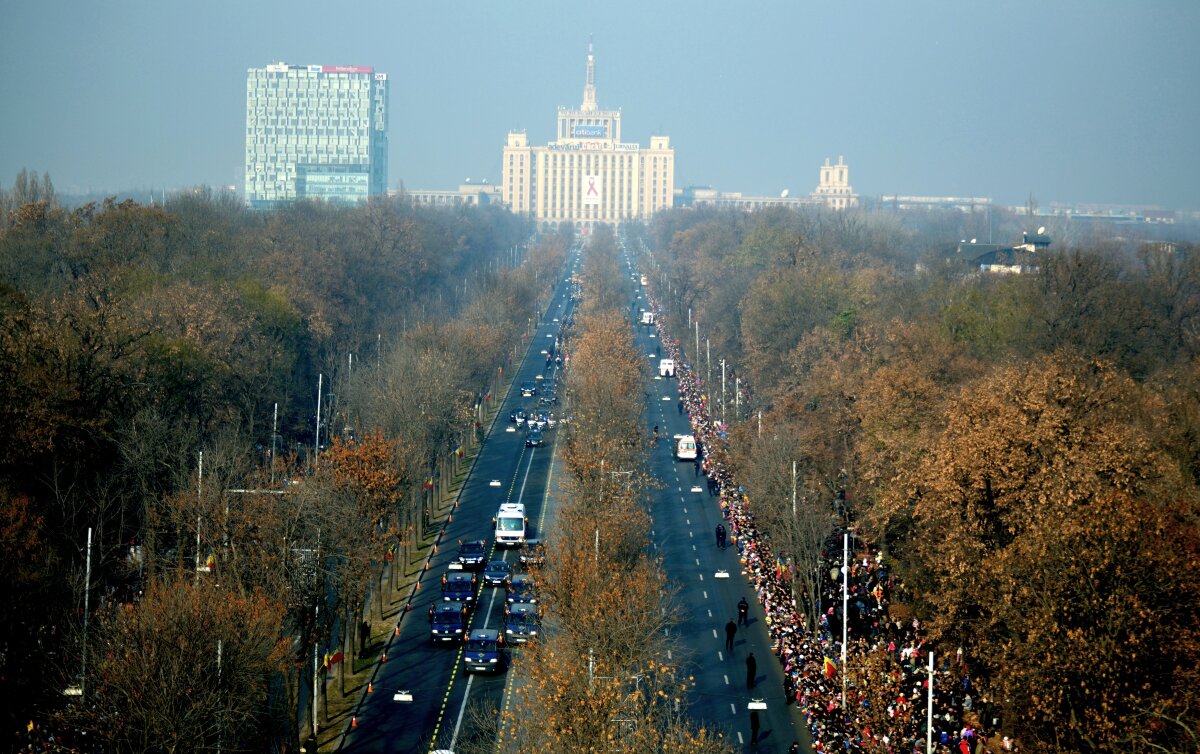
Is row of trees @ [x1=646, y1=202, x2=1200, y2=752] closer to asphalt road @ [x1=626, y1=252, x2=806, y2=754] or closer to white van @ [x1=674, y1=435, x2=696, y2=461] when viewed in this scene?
asphalt road @ [x1=626, y1=252, x2=806, y2=754]

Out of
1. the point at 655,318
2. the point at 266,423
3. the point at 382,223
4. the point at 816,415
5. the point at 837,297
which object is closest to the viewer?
the point at 816,415

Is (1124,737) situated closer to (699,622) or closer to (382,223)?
(699,622)

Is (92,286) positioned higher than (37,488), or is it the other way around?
(92,286)

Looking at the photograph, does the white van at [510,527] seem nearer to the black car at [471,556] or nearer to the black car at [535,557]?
the black car at [535,557]

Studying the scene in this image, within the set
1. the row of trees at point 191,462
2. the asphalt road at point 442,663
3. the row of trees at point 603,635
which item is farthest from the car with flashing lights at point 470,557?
the row of trees at point 603,635

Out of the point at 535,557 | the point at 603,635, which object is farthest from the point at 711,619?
the point at 603,635

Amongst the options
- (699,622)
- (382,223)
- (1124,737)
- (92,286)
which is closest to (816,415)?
(699,622)

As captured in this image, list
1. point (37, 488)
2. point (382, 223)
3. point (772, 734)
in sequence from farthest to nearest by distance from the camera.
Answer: point (382, 223)
point (37, 488)
point (772, 734)
